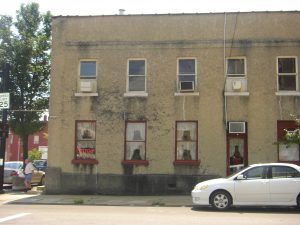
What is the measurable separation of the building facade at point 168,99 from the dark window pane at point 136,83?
0.04m

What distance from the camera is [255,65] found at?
19.5m

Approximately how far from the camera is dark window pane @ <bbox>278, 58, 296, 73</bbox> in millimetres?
19484

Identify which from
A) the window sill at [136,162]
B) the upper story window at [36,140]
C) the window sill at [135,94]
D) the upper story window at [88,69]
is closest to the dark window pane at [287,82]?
the window sill at [135,94]

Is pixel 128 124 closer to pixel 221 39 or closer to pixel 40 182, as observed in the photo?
pixel 221 39

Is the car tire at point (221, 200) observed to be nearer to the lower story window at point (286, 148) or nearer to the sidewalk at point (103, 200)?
the sidewalk at point (103, 200)

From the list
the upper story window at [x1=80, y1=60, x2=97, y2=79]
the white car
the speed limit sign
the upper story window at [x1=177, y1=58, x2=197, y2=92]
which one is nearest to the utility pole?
the speed limit sign

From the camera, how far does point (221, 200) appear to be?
14562 mm

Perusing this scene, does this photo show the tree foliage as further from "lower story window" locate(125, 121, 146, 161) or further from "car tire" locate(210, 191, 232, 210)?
"car tire" locate(210, 191, 232, 210)

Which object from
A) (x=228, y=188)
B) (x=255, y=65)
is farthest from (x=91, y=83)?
(x=228, y=188)

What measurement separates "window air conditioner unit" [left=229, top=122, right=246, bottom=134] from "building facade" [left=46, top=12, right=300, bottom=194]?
1.6 inches

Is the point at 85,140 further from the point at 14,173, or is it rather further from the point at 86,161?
the point at 14,173

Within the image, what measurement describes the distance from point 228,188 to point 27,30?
20.5m

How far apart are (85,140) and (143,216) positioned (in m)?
7.65

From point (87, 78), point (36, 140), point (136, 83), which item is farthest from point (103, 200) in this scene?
point (36, 140)
